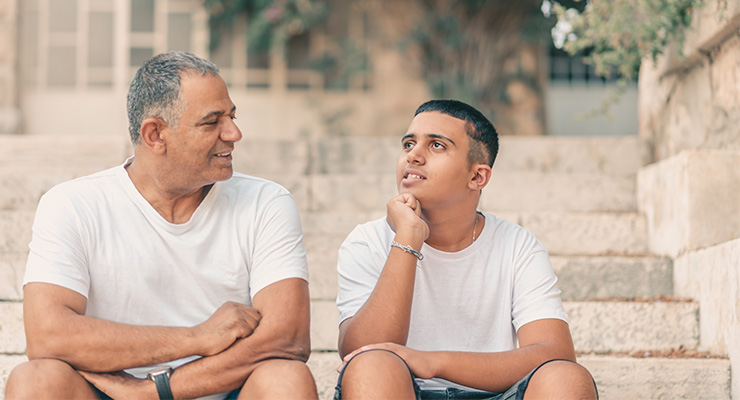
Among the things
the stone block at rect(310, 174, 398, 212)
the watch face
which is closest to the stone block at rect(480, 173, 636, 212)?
the stone block at rect(310, 174, 398, 212)

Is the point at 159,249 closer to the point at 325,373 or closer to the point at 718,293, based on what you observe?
the point at 325,373

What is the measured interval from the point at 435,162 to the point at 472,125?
0.63 ft

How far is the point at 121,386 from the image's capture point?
85.6 inches

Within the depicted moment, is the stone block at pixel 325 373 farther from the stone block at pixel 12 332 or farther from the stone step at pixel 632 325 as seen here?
the stone block at pixel 12 332

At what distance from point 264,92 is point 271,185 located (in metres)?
5.71

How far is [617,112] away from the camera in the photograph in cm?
889

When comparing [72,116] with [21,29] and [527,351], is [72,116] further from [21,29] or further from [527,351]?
[527,351]

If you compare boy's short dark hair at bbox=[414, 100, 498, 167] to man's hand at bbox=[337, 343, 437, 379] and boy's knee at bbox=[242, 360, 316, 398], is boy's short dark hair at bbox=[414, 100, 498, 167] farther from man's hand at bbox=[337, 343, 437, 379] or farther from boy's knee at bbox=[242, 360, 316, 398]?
boy's knee at bbox=[242, 360, 316, 398]

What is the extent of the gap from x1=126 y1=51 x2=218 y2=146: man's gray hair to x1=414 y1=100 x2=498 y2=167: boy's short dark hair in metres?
0.73

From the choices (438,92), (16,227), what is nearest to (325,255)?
(16,227)

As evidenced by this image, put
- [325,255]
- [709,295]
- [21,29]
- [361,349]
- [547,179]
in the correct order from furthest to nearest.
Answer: [21,29]
[547,179]
[325,255]
[709,295]
[361,349]

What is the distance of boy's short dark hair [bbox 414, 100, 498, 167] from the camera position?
2633 mm

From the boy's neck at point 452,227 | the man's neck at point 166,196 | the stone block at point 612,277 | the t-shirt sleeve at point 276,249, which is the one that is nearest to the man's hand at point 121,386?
Result: the t-shirt sleeve at point 276,249

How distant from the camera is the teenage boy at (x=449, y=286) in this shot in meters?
2.22
